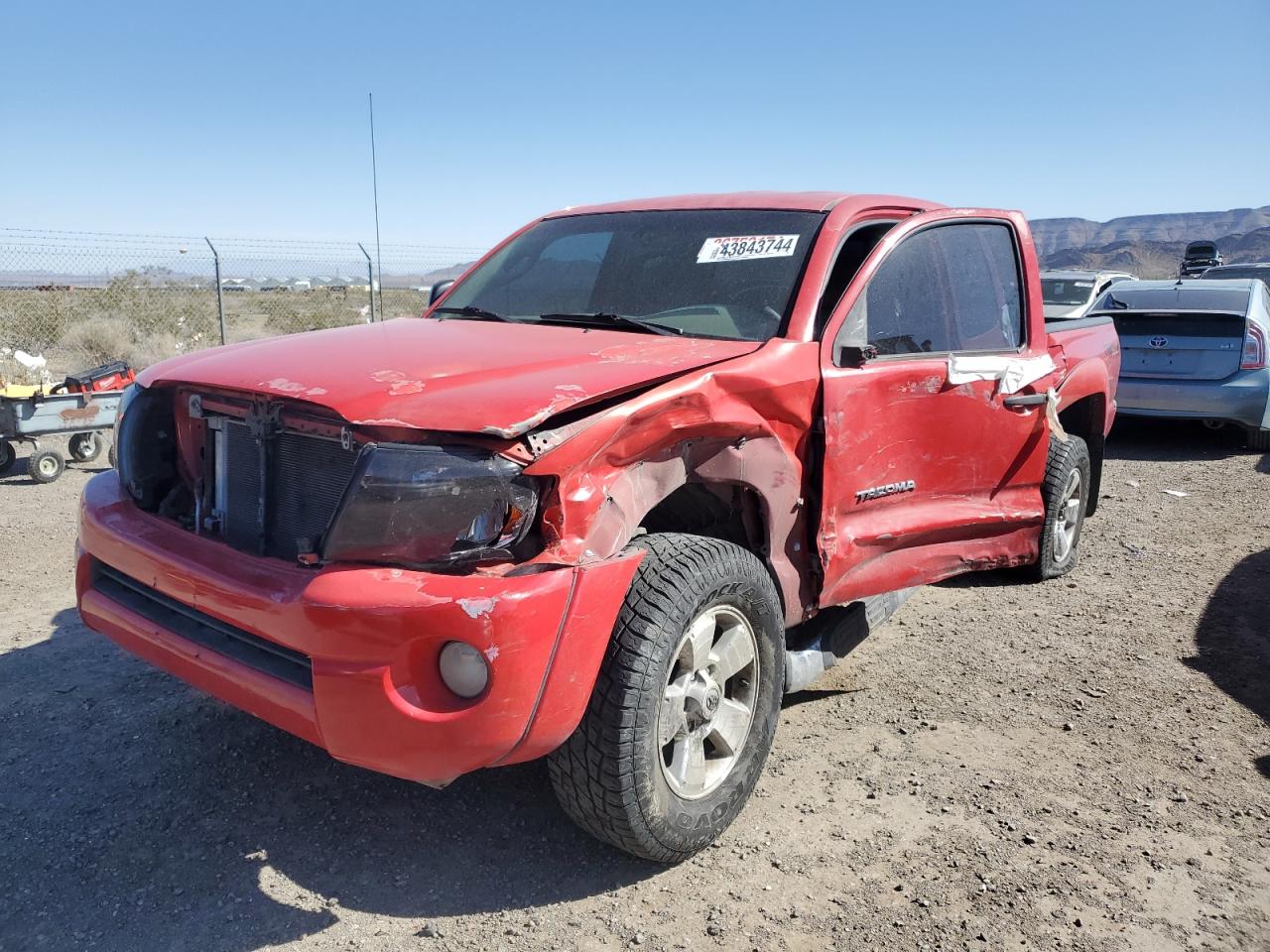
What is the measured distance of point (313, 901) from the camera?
103 inches

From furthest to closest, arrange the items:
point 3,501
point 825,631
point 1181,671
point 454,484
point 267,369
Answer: point 3,501, point 1181,671, point 825,631, point 267,369, point 454,484

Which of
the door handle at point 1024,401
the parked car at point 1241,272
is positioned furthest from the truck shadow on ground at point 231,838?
the parked car at point 1241,272

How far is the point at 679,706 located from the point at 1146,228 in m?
97.2

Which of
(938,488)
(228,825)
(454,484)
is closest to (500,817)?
(228,825)

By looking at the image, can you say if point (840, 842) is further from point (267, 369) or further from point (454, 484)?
point (267, 369)

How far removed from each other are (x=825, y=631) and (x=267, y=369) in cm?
212

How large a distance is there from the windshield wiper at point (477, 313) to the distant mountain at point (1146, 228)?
81.9 meters

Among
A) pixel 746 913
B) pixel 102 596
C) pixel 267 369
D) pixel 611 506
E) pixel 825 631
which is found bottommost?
pixel 746 913

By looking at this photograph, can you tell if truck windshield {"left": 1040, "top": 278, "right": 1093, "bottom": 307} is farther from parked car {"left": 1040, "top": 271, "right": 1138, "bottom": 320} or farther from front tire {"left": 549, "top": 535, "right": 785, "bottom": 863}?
front tire {"left": 549, "top": 535, "right": 785, "bottom": 863}

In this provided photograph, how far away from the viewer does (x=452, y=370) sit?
273 centimetres

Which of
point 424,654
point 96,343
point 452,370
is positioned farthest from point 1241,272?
point 96,343

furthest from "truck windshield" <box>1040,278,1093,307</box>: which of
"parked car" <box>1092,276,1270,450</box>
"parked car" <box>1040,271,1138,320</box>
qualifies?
"parked car" <box>1092,276,1270,450</box>

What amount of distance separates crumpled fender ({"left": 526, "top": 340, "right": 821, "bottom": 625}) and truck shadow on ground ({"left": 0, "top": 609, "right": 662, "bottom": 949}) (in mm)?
1025

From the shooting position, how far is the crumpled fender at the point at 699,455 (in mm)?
2400
